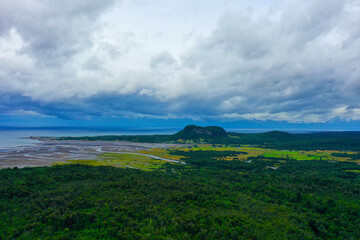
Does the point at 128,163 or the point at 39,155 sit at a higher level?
the point at 39,155

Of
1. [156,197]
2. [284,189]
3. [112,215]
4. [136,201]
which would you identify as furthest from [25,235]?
[284,189]

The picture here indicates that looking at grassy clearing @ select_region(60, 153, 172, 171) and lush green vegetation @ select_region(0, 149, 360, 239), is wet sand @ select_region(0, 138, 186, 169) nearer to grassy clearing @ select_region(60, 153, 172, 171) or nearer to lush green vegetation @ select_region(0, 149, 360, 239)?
grassy clearing @ select_region(60, 153, 172, 171)

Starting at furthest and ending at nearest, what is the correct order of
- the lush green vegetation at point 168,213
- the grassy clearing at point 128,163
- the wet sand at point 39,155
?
1. the grassy clearing at point 128,163
2. the wet sand at point 39,155
3. the lush green vegetation at point 168,213

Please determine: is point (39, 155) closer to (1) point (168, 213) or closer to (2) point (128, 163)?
(2) point (128, 163)

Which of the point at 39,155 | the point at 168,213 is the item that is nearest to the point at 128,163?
the point at 39,155

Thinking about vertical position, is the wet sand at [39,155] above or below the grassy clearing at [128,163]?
above

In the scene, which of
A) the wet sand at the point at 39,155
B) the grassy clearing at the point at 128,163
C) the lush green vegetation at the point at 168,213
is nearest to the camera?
the lush green vegetation at the point at 168,213

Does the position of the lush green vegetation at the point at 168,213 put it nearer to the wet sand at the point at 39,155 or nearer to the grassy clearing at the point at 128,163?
the grassy clearing at the point at 128,163

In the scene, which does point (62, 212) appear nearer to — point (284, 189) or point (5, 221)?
point (5, 221)

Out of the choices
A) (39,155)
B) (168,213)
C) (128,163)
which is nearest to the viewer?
(168,213)

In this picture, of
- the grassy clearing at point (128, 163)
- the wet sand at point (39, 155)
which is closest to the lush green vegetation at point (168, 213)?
the grassy clearing at point (128, 163)

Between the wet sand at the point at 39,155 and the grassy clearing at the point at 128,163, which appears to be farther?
the grassy clearing at the point at 128,163
